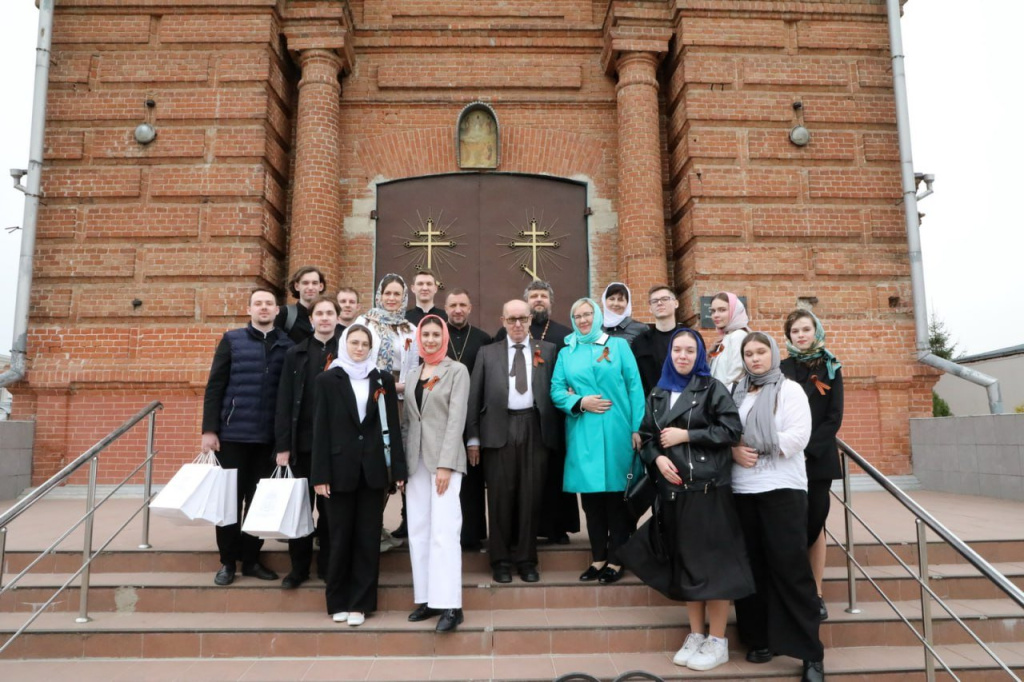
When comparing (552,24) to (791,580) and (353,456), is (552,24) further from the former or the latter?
(791,580)

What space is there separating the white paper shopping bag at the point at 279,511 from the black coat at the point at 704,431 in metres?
2.15

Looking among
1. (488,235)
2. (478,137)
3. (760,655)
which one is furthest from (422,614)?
(478,137)

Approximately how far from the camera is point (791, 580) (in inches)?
146

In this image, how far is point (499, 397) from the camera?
466 centimetres

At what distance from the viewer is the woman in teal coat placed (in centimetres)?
450

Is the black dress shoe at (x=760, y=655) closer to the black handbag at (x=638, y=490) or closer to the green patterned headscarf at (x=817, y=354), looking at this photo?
the black handbag at (x=638, y=490)

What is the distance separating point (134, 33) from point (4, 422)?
199 inches

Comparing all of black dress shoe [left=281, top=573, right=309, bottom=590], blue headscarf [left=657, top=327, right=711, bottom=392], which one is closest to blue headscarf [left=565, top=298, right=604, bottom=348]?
blue headscarf [left=657, top=327, right=711, bottom=392]

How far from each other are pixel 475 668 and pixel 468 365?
2132 millimetres

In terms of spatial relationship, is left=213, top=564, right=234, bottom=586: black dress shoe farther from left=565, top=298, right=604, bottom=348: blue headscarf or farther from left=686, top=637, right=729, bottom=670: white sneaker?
left=686, top=637, right=729, bottom=670: white sneaker

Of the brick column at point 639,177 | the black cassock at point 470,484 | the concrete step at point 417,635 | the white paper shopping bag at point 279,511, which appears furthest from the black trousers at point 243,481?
the brick column at point 639,177

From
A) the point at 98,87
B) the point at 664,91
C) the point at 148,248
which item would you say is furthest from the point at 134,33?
the point at 664,91

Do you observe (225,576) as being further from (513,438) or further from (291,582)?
(513,438)

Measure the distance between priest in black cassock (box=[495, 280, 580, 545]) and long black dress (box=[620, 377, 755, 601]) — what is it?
1123mm
